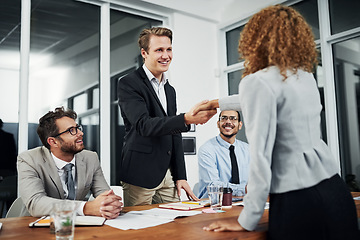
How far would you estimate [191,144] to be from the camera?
14.9 ft

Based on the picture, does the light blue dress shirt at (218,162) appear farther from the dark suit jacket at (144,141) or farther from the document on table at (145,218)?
the document on table at (145,218)

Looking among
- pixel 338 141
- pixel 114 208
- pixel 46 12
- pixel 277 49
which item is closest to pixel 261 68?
pixel 277 49

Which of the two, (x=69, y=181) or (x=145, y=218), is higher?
(x=69, y=181)

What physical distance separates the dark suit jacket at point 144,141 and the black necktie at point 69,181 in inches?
11.1

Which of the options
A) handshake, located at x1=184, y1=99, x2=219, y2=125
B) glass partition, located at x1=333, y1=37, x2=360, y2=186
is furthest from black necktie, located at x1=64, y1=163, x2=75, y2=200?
glass partition, located at x1=333, y1=37, x2=360, y2=186

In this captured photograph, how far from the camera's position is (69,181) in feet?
6.72

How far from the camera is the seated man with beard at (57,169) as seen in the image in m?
1.76

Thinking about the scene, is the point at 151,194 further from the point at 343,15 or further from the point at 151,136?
the point at 343,15

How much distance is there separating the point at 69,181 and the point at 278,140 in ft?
4.38

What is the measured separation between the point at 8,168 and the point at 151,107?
2.11m

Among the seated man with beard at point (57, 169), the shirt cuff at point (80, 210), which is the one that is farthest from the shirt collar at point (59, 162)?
the shirt cuff at point (80, 210)

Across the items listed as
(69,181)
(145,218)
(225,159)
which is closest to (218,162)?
(225,159)

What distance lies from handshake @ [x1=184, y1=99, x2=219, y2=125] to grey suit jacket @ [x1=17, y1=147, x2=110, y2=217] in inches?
28.1

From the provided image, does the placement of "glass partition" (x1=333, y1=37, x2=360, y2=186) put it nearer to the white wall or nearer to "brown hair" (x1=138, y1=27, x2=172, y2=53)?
the white wall
